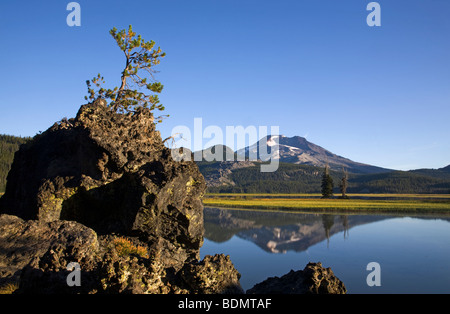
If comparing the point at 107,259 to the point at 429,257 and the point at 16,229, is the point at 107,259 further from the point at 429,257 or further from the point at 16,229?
the point at 429,257

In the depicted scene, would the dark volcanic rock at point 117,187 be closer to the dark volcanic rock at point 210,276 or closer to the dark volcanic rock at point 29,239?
the dark volcanic rock at point 29,239

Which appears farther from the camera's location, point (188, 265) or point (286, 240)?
point (286, 240)

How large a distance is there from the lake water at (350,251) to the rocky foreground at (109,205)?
18.4ft

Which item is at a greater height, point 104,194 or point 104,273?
point 104,194

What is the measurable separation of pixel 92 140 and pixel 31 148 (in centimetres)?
631

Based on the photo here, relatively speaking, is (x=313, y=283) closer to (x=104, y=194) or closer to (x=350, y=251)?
(x=104, y=194)

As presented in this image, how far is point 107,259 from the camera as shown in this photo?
8.16 meters

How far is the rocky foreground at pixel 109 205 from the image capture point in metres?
9.70

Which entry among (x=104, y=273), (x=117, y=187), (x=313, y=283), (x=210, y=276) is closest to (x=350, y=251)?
(x=117, y=187)

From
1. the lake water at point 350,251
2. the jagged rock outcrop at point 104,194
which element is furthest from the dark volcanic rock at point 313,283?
the lake water at point 350,251

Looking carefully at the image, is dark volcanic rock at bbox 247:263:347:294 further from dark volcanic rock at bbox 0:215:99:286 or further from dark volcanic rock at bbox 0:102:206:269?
dark volcanic rock at bbox 0:215:99:286

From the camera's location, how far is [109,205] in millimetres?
16609

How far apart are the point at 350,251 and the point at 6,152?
6930 inches
